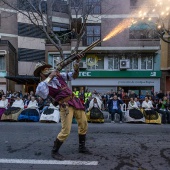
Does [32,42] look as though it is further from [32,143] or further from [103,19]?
[32,143]

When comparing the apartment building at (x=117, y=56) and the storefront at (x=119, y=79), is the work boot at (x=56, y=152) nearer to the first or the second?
the apartment building at (x=117, y=56)

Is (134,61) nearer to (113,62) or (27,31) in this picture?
(113,62)

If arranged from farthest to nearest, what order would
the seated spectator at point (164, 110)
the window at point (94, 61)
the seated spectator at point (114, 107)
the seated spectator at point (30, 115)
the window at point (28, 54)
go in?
the window at point (28, 54) → the window at point (94, 61) → the seated spectator at point (114, 107) → the seated spectator at point (164, 110) → the seated spectator at point (30, 115)

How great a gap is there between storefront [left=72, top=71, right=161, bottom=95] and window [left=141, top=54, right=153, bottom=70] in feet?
2.29

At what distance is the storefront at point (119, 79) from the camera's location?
21.2 metres

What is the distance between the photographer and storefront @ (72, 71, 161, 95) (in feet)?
69.7

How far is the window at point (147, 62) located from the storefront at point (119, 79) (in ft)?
2.29

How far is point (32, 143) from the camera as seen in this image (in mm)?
5449

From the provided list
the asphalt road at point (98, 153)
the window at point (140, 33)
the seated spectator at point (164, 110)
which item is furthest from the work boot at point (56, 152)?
the window at point (140, 33)

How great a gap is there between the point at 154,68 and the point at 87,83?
6.64 meters

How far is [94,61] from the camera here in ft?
71.7

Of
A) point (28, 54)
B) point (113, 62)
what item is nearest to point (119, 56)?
point (113, 62)

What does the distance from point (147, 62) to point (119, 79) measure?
321 centimetres

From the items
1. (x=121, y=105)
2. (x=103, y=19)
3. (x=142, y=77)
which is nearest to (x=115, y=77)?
(x=142, y=77)
